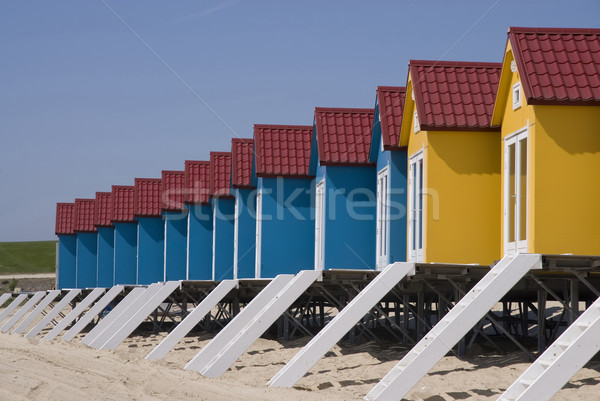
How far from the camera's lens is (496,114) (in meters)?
14.3

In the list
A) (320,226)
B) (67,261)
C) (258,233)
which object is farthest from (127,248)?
(320,226)

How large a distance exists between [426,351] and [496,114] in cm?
477

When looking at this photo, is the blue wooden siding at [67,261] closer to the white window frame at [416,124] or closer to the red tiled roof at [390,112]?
the red tiled roof at [390,112]

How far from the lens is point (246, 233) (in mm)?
23078

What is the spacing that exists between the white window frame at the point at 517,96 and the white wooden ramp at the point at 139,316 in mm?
9112

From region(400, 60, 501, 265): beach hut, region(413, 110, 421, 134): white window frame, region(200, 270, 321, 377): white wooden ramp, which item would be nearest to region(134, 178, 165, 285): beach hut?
region(200, 270, 321, 377): white wooden ramp

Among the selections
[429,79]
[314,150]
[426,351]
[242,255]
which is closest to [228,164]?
[242,255]

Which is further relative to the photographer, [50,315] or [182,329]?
[50,315]

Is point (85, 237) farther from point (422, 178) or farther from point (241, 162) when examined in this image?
point (422, 178)

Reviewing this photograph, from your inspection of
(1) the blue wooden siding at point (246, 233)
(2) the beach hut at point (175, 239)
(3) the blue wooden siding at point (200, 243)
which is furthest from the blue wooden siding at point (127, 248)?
(1) the blue wooden siding at point (246, 233)

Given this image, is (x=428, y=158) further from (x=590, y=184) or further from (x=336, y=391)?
(x=336, y=391)

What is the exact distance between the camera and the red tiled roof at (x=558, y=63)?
12.5 m

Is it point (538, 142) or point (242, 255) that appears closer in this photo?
point (538, 142)

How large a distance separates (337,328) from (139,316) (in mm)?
7454
